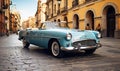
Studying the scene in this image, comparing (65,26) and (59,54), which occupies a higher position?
(65,26)

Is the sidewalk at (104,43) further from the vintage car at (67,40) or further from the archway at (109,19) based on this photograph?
the archway at (109,19)

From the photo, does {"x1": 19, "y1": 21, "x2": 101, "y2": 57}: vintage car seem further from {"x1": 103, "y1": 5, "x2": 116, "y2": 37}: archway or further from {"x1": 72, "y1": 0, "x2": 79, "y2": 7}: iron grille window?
{"x1": 72, "y1": 0, "x2": 79, "y2": 7}: iron grille window

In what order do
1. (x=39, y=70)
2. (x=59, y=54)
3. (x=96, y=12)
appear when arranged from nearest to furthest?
(x=39, y=70) < (x=59, y=54) < (x=96, y=12)

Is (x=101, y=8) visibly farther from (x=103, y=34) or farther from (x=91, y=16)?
(x=91, y=16)

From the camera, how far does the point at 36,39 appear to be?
29.5 feet

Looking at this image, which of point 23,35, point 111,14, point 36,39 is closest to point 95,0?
point 111,14

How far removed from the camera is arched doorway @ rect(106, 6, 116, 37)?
21572 mm

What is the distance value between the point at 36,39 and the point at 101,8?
14.7m

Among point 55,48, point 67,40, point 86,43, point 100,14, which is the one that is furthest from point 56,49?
point 100,14

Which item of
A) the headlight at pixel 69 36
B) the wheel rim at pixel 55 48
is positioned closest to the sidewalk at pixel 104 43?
the wheel rim at pixel 55 48

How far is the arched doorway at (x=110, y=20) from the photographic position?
21.6 metres

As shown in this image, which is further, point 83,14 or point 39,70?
point 83,14

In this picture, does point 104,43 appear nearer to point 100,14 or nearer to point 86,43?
point 86,43

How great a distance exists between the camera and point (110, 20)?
2208cm
